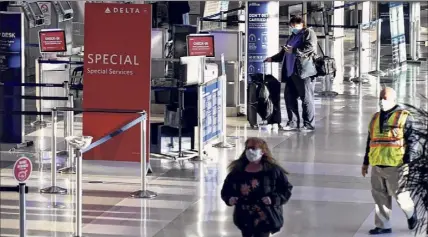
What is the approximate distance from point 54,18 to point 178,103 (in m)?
11.4

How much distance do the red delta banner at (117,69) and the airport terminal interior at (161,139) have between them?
14mm

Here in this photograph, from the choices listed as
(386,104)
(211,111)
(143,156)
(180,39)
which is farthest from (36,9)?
(386,104)

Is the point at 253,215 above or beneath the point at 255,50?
beneath

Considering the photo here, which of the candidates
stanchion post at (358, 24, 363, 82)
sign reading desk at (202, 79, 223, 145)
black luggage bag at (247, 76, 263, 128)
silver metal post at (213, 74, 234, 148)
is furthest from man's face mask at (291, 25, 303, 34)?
stanchion post at (358, 24, 363, 82)

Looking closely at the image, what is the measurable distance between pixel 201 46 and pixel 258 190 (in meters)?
8.24

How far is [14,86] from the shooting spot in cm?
1553

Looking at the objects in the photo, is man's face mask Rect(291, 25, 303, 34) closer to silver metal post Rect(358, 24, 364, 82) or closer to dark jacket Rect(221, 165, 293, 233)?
silver metal post Rect(358, 24, 364, 82)

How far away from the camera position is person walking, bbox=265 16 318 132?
1678 cm

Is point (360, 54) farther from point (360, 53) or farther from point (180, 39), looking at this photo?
point (180, 39)

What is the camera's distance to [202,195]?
1274cm

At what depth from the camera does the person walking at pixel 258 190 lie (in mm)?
9016

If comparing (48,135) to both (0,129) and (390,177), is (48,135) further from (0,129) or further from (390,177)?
(390,177)

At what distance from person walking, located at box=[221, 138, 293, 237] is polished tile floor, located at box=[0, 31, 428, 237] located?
1.85 metres

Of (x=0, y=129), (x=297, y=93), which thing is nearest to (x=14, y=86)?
(x=0, y=129)
